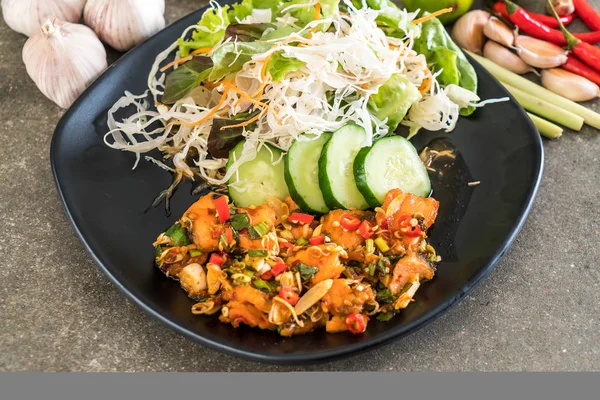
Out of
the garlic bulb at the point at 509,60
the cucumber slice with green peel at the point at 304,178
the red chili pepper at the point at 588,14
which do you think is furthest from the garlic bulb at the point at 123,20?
the red chili pepper at the point at 588,14

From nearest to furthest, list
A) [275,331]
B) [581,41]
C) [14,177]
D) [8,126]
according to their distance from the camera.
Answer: [275,331], [14,177], [8,126], [581,41]

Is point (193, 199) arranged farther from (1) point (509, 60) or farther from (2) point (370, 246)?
(1) point (509, 60)

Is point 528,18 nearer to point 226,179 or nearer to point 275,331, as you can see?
point 226,179

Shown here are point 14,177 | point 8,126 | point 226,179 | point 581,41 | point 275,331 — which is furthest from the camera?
point 581,41

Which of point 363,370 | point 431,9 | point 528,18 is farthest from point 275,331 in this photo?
point 528,18

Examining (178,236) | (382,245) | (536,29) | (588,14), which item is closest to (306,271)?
(382,245)

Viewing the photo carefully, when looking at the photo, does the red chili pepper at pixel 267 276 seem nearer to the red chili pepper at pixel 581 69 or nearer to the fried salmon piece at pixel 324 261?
the fried salmon piece at pixel 324 261
